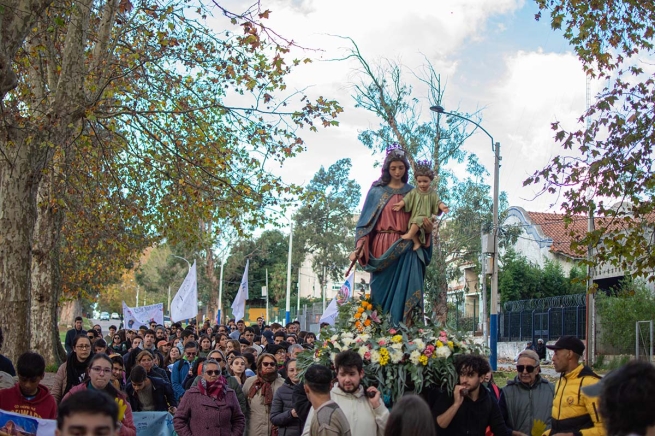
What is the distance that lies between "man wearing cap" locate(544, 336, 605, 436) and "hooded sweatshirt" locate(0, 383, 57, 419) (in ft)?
12.9

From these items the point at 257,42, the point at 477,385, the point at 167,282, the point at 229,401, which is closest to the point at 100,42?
the point at 257,42

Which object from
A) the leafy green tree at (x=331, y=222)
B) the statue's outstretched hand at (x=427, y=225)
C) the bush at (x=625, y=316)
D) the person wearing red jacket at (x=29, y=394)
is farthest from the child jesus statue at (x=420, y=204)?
the leafy green tree at (x=331, y=222)

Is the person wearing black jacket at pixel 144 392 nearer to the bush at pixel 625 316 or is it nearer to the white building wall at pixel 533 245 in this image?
the bush at pixel 625 316

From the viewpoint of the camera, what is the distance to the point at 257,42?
13234 millimetres

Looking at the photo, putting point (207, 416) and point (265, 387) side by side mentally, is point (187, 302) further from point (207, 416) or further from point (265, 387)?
point (207, 416)

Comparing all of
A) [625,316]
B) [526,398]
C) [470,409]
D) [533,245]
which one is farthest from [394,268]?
[533,245]

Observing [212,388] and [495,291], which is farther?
[495,291]

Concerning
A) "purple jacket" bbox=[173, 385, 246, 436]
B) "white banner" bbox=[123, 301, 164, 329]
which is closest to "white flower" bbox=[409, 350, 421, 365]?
"purple jacket" bbox=[173, 385, 246, 436]

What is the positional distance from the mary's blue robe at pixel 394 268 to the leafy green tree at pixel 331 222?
5585 centimetres

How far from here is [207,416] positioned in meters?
8.41

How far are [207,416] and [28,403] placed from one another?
2.02 metres

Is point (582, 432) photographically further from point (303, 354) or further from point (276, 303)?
point (276, 303)

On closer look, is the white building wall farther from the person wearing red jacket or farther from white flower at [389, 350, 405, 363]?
the person wearing red jacket

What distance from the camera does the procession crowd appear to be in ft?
12.2
